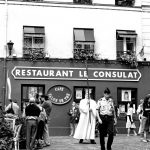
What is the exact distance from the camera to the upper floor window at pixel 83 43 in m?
25.5

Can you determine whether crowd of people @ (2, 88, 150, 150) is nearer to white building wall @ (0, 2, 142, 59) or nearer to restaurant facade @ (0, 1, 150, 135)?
restaurant facade @ (0, 1, 150, 135)

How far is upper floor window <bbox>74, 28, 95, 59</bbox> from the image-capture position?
83.7ft

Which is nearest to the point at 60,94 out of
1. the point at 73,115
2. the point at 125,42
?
the point at 73,115

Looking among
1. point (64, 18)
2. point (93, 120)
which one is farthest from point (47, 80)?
point (93, 120)

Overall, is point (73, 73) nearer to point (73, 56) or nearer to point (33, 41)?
point (73, 56)

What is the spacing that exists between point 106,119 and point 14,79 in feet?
40.8

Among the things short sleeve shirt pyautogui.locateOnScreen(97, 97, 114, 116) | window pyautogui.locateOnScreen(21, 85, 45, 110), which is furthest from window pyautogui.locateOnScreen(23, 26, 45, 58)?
short sleeve shirt pyautogui.locateOnScreen(97, 97, 114, 116)

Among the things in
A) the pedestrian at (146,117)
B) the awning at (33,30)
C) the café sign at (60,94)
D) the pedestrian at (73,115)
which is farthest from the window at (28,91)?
the pedestrian at (146,117)

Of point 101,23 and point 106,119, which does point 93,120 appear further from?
point 101,23

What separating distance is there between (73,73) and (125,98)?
3.50 meters

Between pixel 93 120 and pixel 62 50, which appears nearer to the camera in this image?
pixel 93 120

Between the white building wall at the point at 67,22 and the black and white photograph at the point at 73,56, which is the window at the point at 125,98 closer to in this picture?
the black and white photograph at the point at 73,56

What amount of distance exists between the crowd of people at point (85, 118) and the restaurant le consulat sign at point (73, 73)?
87.9 inches

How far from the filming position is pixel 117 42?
26.3m
